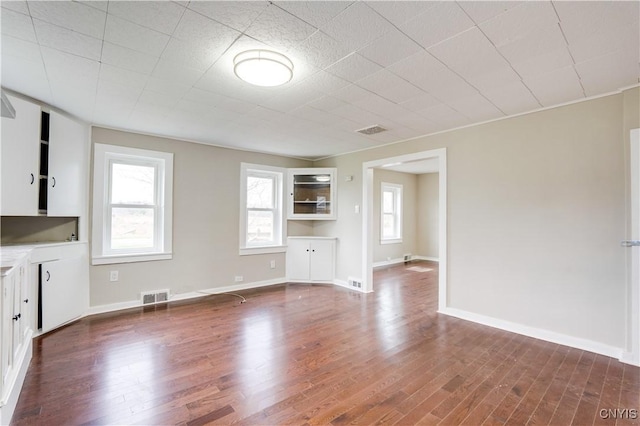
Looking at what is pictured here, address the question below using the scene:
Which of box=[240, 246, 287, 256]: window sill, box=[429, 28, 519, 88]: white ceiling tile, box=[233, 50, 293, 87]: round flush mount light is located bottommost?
box=[240, 246, 287, 256]: window sill

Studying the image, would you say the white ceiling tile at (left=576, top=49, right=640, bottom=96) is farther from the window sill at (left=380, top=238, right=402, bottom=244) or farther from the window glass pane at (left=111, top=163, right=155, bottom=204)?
the window sill at (left=380, top=238, right=402, bottom=244)

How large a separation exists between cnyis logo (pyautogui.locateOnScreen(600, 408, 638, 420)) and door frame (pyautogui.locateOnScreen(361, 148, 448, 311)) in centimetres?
193

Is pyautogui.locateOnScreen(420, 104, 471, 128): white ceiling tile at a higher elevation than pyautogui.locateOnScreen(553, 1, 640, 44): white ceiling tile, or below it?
below

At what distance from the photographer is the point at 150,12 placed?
168cm

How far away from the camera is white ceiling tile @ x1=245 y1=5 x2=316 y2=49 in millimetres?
1697

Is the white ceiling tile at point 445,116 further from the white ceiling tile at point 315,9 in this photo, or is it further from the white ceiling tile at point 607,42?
the white ceiling tile at point 315,9

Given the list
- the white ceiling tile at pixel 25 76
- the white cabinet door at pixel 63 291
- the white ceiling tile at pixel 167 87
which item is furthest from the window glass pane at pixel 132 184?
the white ceiling tile at pixel 167 87

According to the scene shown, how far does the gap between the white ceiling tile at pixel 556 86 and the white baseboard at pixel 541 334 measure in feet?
7.61

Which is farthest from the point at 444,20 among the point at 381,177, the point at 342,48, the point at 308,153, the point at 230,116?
the point at 381,177

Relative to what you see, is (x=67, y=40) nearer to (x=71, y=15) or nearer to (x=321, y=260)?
(x=71, y=15)

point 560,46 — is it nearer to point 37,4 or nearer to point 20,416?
point 37,4

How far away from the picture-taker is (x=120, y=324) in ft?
11.2

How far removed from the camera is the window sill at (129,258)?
12.5 feet

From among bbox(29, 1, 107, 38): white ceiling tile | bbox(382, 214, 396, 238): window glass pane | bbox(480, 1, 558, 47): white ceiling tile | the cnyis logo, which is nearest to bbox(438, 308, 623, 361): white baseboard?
the cnyis logo
